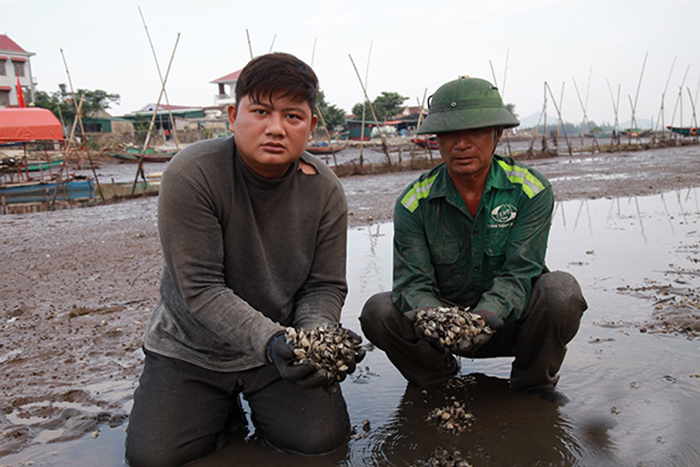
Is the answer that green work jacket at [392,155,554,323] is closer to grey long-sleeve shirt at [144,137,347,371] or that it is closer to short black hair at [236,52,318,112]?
grey long-sleeve shirt at [144,137,347,371]

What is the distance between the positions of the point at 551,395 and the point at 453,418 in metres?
0.57

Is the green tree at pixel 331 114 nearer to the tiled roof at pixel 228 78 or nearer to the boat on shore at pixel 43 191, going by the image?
the tiled roof at pixel 228 78

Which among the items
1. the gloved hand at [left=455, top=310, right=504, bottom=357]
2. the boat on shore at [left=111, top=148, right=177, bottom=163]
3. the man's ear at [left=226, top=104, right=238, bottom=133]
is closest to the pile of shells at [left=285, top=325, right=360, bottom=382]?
the gloved hand at [left=455, top=310, right=504, bottom=357]

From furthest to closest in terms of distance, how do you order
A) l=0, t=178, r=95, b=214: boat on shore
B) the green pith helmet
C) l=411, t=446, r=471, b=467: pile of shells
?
1. l=0, t=178, r=95, b=214: boat on shore
2. the green pith helmet
3. l=411, t=446, r=471, b=467: pile of shells


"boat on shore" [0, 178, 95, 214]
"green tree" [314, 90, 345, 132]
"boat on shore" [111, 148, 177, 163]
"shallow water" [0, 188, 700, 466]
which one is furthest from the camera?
"green tree" [314, 90, 345, 132]

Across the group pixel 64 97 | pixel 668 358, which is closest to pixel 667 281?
pixel 668 358

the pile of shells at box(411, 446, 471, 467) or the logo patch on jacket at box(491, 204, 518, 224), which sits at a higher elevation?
the logo patch on jacket at box(491, 204, 518, 224)

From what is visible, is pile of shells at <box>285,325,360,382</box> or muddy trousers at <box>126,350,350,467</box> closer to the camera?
pile of shells at <box>285,325,360,382</box>

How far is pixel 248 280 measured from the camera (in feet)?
8.43

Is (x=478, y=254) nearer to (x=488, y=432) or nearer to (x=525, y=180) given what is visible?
(x=525, y=180)

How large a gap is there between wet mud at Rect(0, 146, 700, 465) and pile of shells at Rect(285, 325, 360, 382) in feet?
1.51

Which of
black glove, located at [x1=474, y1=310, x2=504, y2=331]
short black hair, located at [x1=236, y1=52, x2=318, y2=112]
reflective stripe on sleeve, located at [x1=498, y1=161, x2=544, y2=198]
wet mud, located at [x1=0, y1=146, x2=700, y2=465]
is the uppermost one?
short black hair, located at [x1=236, y1=52, x2=318, y2=112]

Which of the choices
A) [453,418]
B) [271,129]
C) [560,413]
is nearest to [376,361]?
[453,418]

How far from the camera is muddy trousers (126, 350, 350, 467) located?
239 centimetres
